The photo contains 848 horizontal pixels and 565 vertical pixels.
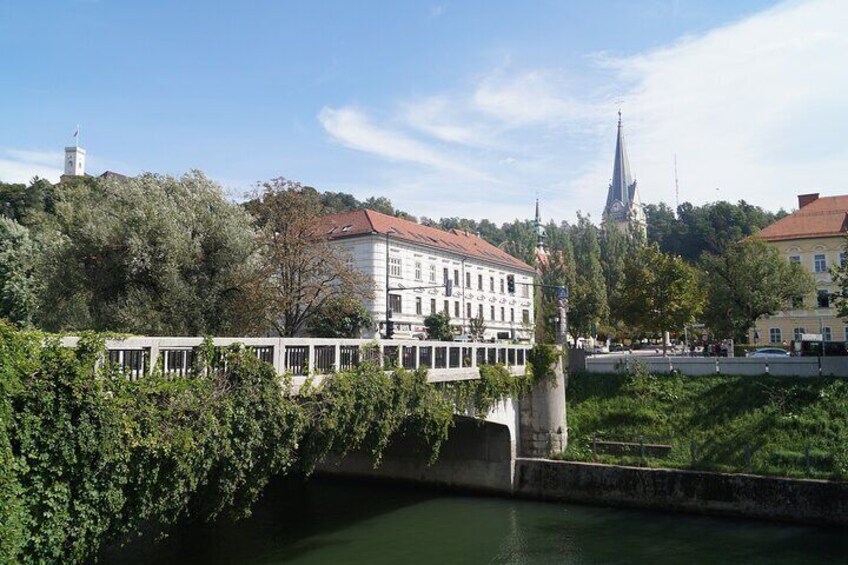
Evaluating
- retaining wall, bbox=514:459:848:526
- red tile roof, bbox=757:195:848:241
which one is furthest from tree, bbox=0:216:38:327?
red tile roof, bbox=757:195:848:241

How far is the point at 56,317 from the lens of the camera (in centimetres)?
2319

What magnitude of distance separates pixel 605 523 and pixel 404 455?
8.89m

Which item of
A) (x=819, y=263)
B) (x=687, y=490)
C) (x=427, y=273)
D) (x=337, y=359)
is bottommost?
(x=687, y=490)

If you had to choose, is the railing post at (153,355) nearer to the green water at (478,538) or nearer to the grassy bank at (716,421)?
the green water at (478,538)

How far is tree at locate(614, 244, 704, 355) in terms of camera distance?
38844 mm

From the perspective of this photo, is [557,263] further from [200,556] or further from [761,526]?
[200,556]

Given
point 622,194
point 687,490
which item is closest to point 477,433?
point 687,490

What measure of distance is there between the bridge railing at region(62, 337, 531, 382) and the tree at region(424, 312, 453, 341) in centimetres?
2122

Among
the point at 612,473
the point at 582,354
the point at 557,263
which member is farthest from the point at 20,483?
the point at 557,263

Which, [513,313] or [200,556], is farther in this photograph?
[513,313]

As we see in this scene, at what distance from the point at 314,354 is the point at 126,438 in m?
4.86

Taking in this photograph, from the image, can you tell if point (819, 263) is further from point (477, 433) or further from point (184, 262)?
point (184, 262)

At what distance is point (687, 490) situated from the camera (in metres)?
21.4

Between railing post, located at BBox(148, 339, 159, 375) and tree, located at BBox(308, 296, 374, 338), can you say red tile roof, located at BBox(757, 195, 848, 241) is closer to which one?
tree, located at BBox(308, 296, 374, 338)
